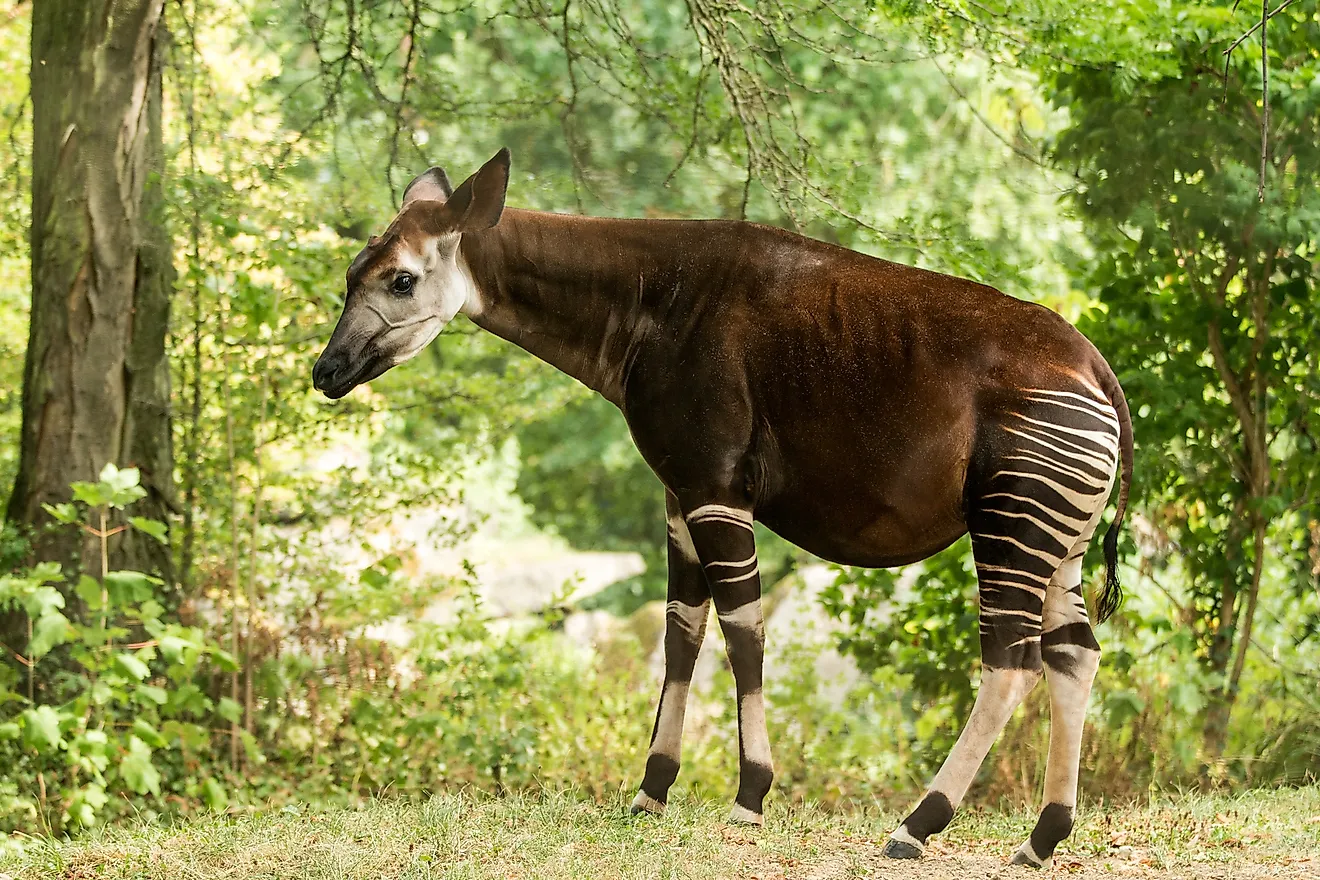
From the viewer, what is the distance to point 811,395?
413 cm

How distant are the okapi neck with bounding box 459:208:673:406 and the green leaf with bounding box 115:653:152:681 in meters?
2.16

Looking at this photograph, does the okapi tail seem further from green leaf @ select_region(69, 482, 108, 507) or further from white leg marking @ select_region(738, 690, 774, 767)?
green leaf @ select_region(69, 482, 108, 507)

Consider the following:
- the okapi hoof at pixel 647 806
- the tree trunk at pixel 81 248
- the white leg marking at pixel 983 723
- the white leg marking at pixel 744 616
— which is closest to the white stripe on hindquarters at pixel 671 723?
the okapi hoof at pixel 647 806

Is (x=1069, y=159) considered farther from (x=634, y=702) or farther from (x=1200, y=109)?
(x=634, y=702)

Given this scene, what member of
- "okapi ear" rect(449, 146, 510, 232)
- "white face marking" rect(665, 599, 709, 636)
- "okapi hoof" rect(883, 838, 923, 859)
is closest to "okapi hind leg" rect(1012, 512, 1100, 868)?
"okapi hoof" rect(883, 838, 923, 859)

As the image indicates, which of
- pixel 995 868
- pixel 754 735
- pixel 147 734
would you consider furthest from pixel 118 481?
pixel 995 868

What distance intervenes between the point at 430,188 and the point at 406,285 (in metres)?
0.48

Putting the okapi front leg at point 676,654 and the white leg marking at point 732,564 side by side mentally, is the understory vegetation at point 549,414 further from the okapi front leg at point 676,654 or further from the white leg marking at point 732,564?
the white leg marking at point 732,564

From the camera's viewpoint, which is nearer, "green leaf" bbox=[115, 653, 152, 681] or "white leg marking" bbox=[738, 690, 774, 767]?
"white leg marking" bbox=[738, 690, 774, 767]

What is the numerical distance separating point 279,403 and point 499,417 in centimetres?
143

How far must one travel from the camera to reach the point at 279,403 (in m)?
7.36

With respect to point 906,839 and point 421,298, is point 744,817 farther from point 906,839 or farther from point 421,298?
point 421,298

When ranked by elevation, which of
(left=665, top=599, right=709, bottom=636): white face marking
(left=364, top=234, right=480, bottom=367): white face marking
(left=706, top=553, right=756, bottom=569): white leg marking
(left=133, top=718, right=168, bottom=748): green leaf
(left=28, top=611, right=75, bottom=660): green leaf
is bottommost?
(left=133, top=718, right=168, bottom=748): green leaf

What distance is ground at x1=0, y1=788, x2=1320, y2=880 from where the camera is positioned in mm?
3846
